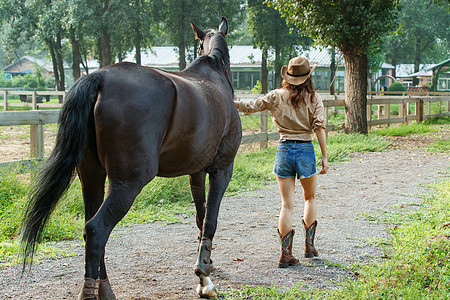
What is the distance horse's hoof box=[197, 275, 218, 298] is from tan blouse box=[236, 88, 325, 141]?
1652mm

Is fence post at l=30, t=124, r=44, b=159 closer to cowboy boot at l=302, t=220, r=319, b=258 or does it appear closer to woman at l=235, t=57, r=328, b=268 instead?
woman at l=235, t=57, r=328, b=268

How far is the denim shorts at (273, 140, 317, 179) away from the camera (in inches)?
177

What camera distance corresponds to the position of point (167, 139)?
3.33 metres

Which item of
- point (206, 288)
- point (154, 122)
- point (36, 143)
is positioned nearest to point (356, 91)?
point (36, 143)

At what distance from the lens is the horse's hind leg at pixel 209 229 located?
11.9 ft

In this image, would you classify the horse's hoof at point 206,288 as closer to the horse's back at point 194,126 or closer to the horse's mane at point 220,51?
the horse's back at point 194,126

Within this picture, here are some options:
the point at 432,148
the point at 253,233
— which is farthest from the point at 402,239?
the point at 432,148

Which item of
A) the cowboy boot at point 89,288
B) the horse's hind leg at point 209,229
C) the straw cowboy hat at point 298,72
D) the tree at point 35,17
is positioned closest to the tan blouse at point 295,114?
the straw cowboy hat at point 298,72

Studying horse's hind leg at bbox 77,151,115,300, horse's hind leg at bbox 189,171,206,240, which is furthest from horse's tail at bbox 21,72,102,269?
horse's hind leg at bbox 189,171,206,240

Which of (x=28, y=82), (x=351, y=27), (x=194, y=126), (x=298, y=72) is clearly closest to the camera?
(x=194, y=126)

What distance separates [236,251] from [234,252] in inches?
1.6

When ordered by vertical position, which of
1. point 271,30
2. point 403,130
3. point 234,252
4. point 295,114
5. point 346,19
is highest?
point 271,30

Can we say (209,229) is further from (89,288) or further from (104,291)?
(89,288)

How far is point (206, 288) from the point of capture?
3586 millimetres
